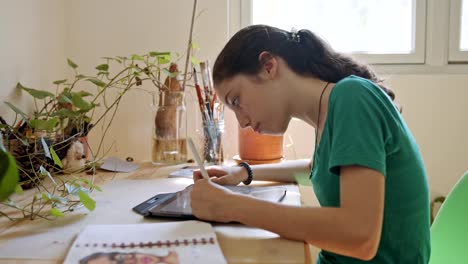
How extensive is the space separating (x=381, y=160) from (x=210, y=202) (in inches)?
12.0

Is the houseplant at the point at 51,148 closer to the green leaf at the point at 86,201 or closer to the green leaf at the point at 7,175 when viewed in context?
the green leaf at the point at 86,201

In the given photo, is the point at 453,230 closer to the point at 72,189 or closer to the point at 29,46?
the point at 72,189

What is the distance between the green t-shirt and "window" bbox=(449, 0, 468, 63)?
3.16ft

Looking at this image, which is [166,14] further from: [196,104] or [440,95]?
[440,95]

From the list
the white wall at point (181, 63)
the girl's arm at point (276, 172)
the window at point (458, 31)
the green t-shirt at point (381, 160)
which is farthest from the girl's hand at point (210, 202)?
the window at point (458, 31)

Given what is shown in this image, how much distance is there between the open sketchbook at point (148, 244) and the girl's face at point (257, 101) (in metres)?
0.28

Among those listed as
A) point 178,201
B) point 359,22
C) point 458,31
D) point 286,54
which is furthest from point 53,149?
point 458,31

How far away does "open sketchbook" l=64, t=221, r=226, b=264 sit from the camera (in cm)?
73

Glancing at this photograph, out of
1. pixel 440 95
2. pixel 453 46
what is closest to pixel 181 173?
pixel 440 95

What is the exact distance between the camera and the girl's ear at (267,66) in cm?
100

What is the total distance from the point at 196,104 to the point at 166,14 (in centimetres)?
32

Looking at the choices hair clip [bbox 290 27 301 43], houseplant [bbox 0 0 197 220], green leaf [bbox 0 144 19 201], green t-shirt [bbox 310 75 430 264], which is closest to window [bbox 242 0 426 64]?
houseplant [bbox 0 0 197 220]

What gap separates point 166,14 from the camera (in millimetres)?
1726

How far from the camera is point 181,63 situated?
174 cm
